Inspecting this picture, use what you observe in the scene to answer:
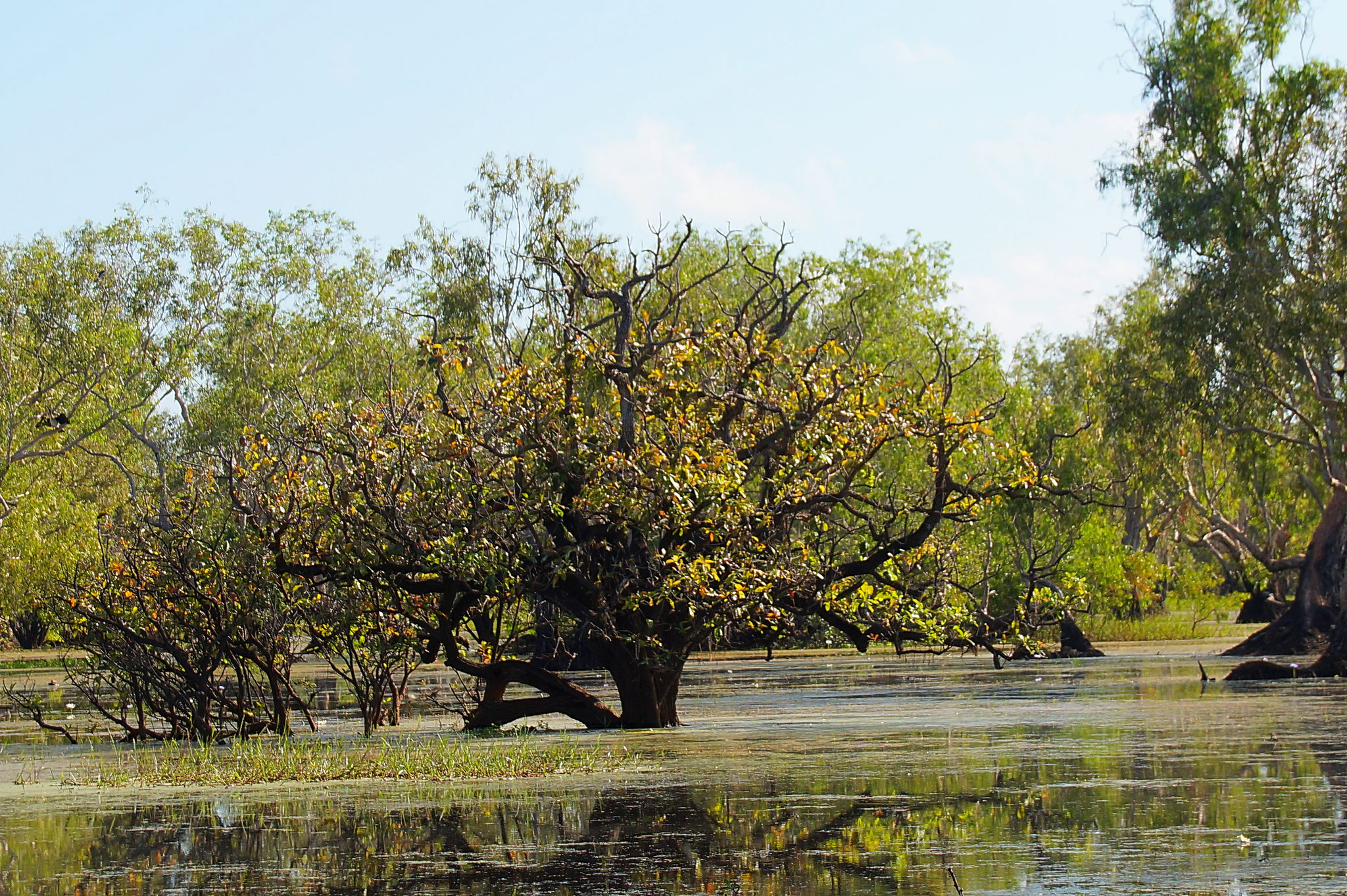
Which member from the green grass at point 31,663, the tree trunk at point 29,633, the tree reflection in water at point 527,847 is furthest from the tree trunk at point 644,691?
the tree trunk at point 29,633

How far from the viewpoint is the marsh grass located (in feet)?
47.1

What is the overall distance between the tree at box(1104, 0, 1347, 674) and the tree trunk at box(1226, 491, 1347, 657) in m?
0.30

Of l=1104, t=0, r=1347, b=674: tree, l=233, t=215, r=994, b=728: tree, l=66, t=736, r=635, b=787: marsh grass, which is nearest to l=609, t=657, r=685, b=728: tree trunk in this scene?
l=233, t=215, r=994, b=728: tree

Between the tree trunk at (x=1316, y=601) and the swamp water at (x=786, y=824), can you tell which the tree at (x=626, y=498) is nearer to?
the swamp water at (x=786, y=824)

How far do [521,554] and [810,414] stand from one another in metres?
3.45

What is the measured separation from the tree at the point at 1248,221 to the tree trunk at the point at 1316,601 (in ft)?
0.99

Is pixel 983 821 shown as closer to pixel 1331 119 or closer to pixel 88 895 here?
pixel 88 895

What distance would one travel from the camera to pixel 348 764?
14.8 metres

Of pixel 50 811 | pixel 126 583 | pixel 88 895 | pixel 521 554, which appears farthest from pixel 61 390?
pixel 88 895

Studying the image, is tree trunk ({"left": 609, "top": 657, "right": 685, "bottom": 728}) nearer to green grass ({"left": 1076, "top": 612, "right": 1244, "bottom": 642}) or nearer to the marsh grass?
the marsh grass

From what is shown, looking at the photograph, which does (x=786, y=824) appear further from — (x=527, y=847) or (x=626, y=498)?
(x=626, y=498)

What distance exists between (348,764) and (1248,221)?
27578mm

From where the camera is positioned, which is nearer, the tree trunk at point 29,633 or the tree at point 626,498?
the tree at point 626,498

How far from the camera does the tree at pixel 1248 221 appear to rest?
36312mm
